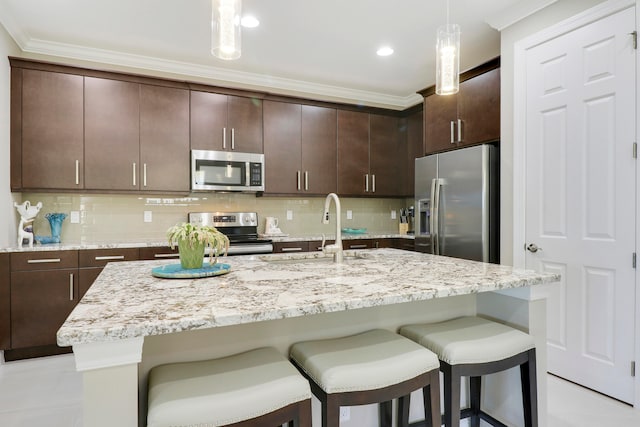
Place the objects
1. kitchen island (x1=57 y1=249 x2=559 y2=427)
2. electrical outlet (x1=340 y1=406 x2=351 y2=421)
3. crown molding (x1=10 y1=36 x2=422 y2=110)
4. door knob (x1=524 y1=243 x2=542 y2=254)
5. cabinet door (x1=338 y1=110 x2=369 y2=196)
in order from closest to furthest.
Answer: kitchen island (x1=57 y1=249 x2=559 y2=427) → electrical outlet (x1=340 y1=406 x2=351 y2=421) → door knob (x1=524 y1=243 x2=542 y2=254) → crown molding (x1=10 y1=36 x2=422 y2=110) → cabinet door (x1=338 y1=110 x2=369 y2=196)

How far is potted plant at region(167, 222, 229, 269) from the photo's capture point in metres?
1.58

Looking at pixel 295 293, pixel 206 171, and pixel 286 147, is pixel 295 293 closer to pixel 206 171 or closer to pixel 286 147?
pixel 206 171

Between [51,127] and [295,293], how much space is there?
10.4ft

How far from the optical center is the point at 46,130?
127 inches

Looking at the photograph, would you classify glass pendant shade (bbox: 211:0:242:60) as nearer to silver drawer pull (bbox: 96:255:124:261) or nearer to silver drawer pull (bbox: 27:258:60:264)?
silver drawer pull (bbox: 96:255:124:261)

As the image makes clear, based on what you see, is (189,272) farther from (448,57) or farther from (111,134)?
(111,134)

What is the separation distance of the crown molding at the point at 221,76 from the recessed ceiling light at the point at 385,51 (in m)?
1.01

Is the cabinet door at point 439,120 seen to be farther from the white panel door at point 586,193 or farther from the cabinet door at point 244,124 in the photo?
the cabinet door at point 244,124

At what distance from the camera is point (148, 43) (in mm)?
3406

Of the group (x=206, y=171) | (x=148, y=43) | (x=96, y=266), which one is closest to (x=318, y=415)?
(x=96, y=266)

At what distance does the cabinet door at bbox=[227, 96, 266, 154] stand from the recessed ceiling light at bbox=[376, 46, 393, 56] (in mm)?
1323

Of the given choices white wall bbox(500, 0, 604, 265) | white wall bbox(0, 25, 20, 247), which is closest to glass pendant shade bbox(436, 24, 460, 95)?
white wall bbox(500, 0, 604, 265)

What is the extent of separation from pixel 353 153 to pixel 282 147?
0.90m

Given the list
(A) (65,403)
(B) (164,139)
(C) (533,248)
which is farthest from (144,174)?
(C) (533,248)
